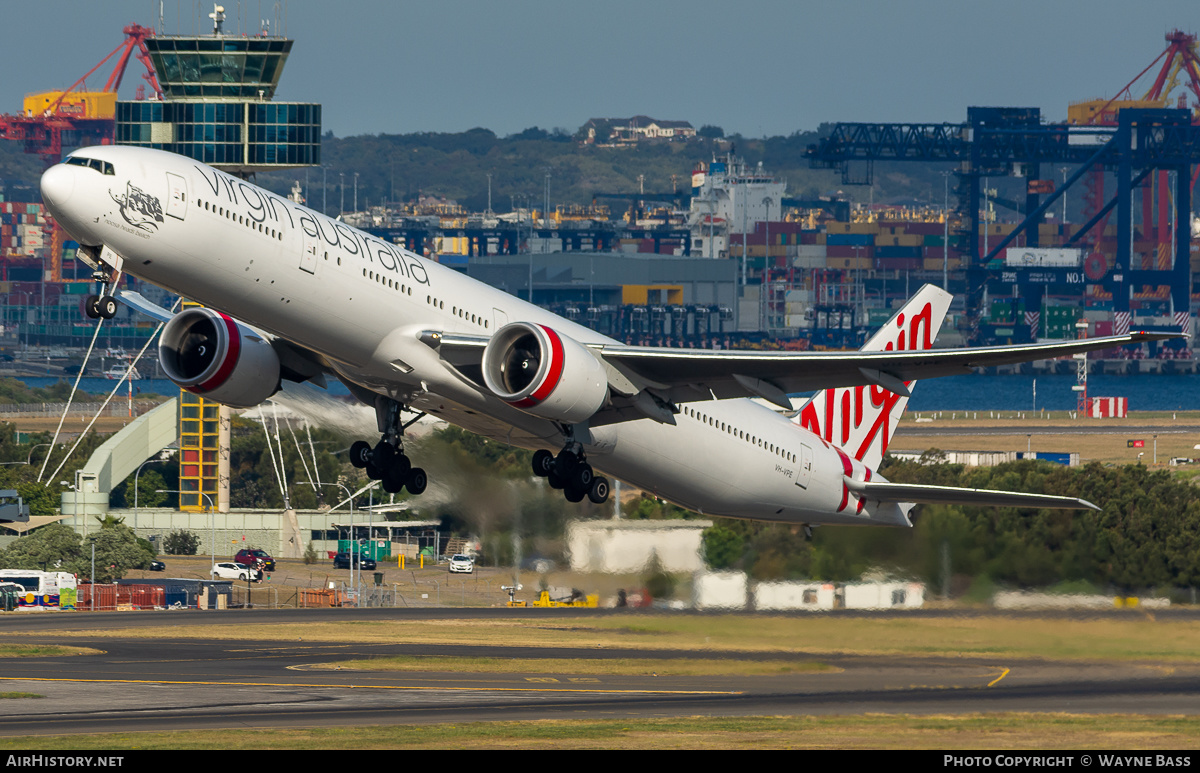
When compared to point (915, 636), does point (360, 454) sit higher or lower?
higher

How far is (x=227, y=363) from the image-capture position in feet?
125

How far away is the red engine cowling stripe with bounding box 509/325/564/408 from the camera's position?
35219 millimetres

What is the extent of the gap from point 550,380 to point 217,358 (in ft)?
26.1

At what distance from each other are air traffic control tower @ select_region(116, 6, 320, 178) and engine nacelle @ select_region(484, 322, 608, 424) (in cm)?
7701

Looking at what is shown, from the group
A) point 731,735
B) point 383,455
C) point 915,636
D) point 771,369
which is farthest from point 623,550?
point 731,735

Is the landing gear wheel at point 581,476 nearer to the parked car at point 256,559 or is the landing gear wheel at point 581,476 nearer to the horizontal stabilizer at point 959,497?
the horizontal stabilizer at point 959,497

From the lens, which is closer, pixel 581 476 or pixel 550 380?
pixel 550 380

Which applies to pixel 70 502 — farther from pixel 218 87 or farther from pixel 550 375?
pixel 550 375

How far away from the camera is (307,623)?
6519cm

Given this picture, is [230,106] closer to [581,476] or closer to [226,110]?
[226,110]

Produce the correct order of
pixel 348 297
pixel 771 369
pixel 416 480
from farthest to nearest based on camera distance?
pixel 416 480, pixel 771 369, pixel 348 297

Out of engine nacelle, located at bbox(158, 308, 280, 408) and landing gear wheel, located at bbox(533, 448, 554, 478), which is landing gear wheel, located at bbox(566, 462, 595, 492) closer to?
landing gear wheel, located at bbox(533, 448, 554, 478)

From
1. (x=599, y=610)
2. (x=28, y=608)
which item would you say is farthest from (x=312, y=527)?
(x=599, y=610)

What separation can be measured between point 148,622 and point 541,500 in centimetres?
2346
